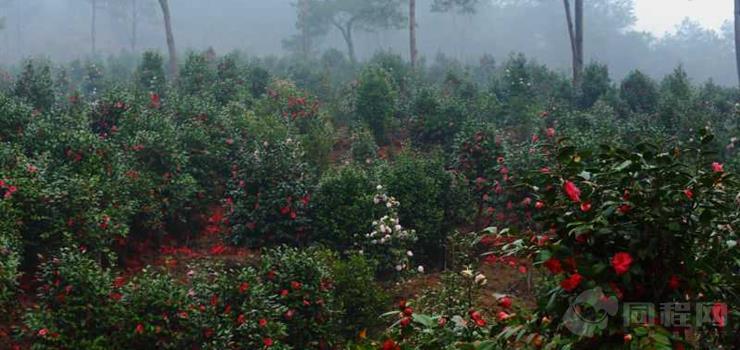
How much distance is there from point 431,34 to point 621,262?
67993 millimetres

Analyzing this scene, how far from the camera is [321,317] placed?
21.6ft

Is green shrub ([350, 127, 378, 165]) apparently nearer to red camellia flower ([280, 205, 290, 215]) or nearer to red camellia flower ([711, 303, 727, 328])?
red camellia flower ([280, 205, 290, 215])

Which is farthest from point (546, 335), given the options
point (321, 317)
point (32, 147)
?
point (32, 147)

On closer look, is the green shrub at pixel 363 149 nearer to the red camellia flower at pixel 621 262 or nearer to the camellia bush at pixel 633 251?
the camellia bush at pixel 633 251

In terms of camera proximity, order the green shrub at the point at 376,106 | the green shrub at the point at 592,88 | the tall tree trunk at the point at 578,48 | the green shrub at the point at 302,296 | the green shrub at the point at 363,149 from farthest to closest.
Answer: the tall tree trunk at the point at 578,48, the green shrub at the point at 592,88, the green shrub at the point at 376,106, the green shrub at the point at 363,149, the green shrub at the point at 302,296

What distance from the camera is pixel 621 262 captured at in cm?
208

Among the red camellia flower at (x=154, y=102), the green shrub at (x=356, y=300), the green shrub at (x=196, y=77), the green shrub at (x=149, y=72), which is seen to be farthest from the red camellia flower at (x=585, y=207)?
the green shrub at (x=149, y=72)

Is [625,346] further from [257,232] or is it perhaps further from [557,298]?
[257,232]

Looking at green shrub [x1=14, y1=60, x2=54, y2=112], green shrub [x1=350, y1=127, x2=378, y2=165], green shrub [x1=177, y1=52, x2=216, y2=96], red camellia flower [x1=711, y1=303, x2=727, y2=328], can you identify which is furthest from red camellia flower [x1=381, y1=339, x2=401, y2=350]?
green shrub [x1=177, y1=52, x2=216, y2=96]

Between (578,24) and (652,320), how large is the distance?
69.0 ft

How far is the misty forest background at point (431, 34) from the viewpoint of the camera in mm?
58738

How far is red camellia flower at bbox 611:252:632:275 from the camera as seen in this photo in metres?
2.07

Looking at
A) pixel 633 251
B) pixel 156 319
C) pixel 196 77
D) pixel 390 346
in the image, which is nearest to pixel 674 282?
pixel 633 251

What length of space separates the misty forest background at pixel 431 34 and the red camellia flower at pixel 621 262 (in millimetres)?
55992
